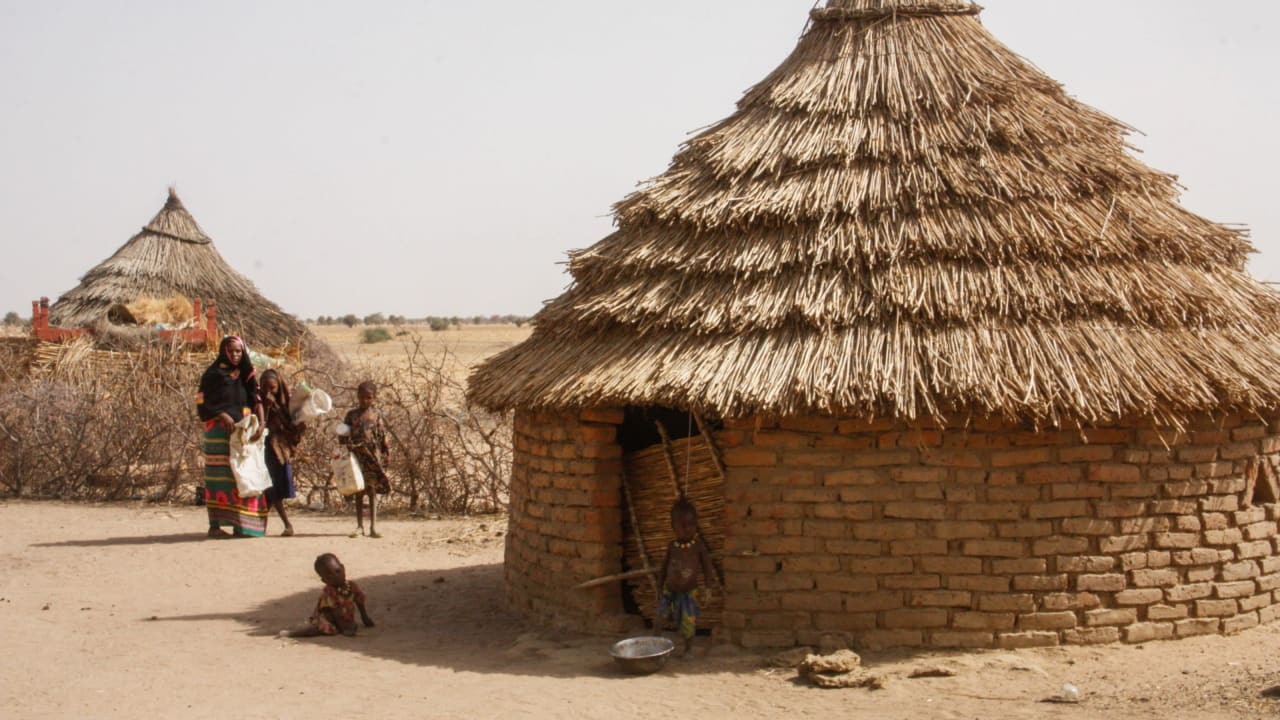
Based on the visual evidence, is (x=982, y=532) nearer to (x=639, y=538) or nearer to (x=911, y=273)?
(x=911, y=273)

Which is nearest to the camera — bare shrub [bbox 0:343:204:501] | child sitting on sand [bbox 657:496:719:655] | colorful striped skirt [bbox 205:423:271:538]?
child sitting on sand [bbox 657:496:719:655]

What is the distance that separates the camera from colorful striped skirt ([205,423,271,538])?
1122 centimetres

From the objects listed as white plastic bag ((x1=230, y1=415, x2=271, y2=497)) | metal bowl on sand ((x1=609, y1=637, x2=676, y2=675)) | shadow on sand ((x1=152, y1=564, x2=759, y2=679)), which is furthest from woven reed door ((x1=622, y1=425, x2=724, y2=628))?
white plastic bag ((x1=230, y1=415, x2=271, y2=497))

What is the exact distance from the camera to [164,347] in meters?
16.8

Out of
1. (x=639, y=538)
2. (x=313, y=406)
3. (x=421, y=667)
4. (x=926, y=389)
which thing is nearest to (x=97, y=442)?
(x=313, y=406)

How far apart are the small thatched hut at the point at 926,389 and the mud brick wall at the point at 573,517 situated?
0.07ft

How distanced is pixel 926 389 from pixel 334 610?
406 cm

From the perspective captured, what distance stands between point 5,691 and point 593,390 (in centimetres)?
354

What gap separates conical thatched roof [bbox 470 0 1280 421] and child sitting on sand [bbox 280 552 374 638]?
146 centimetres

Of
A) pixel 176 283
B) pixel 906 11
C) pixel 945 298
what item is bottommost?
pixel 945 298

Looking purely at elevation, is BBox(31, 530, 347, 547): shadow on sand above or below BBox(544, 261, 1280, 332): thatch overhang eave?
below

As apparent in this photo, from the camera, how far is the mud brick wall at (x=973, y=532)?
6.64 meters

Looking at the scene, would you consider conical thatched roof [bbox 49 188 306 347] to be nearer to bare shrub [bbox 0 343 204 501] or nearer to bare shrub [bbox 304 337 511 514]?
bare shrub [bbox 0 343 204 501]

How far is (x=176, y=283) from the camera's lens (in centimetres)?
2195
